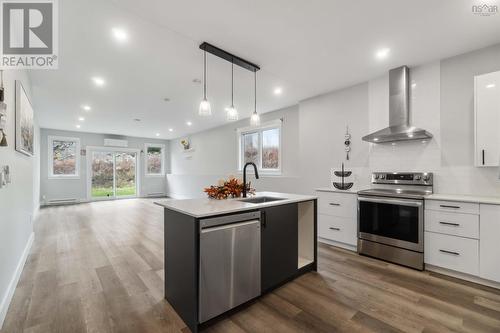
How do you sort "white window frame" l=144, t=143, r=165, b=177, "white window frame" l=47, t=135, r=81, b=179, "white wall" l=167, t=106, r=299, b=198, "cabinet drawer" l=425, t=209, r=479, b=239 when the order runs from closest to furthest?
"cabinet drawer" l=425, t=209, r=479, b=239
"white wall" l=167, t=106, r=299, b=198
"white window frame" l=47, t=135, r=81, b=179
"white window frame" l=144, t=143, r=165, b=177

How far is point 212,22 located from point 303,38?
1.01 metres

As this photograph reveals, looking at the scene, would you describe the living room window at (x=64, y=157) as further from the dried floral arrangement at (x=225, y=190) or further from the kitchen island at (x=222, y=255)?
the kitchen island at (x=222, y=255)

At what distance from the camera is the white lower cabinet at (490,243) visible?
2191 millimetres

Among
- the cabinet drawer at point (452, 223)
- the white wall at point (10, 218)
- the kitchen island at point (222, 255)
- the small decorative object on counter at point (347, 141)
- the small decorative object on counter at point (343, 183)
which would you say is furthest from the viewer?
the small decorative object on counter at point (347, 141)

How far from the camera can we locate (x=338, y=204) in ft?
11.2

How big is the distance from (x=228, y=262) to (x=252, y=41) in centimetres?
234

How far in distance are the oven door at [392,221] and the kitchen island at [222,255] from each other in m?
1.38

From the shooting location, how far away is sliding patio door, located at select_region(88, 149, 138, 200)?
840 cm

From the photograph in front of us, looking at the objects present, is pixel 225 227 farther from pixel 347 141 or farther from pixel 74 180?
pixel 74 180

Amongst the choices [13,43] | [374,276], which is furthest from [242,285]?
[13,43]

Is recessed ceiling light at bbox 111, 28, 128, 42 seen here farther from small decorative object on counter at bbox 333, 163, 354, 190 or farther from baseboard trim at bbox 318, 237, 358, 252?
baseboard trim at bbox 318, 237, 358, 252
